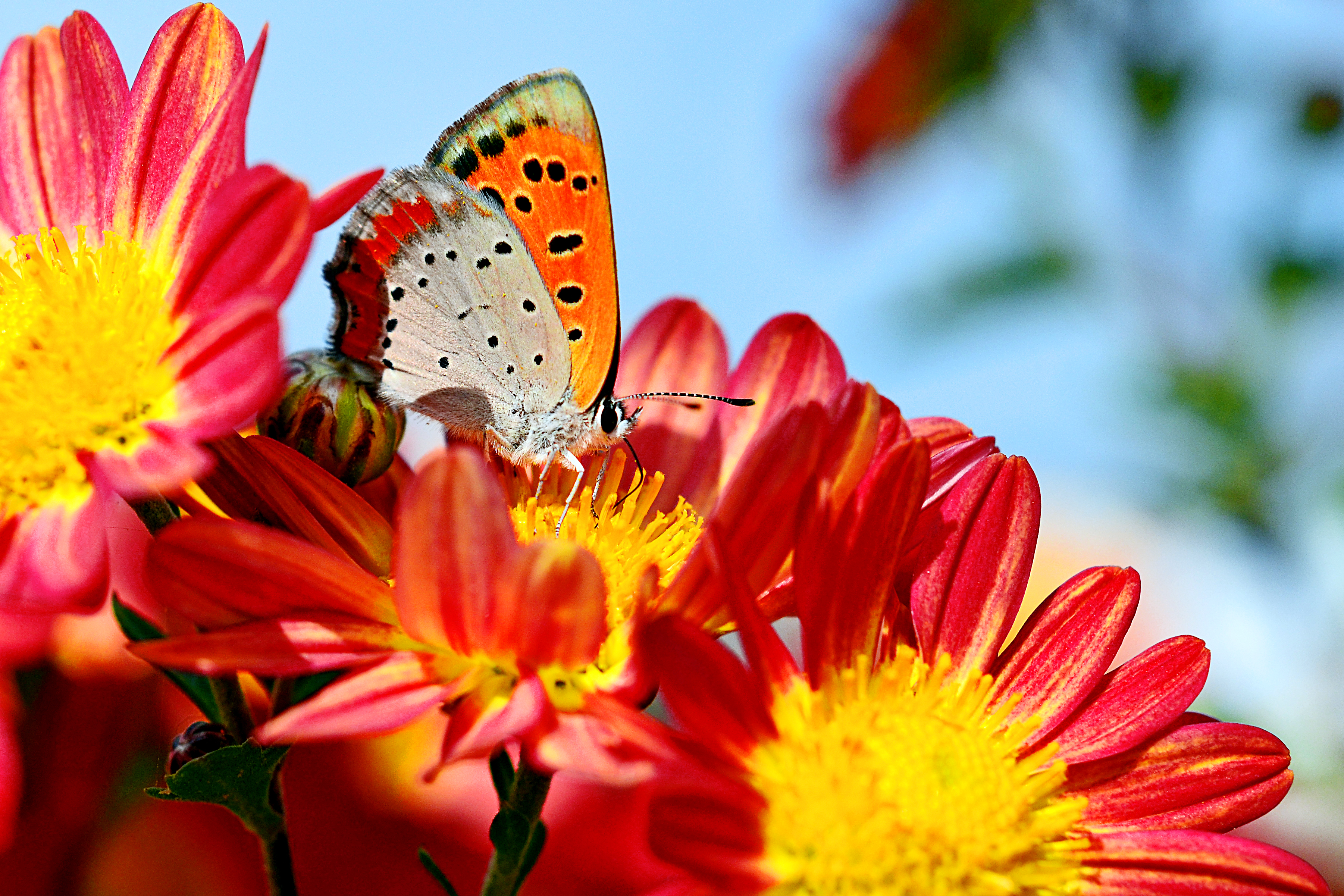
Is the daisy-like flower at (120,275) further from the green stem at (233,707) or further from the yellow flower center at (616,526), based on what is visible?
the yellow flower center at (616,526)

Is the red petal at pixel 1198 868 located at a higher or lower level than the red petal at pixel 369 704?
higher

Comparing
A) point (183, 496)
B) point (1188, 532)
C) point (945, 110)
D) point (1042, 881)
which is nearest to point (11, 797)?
point (183, 496)

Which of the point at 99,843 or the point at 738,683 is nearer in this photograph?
the point at 738,683

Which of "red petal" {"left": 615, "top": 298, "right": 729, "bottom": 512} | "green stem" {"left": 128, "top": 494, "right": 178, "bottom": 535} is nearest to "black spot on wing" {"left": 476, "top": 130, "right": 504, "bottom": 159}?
"red petal" {"left": 615, "top": 298, "right": 729, "bottom": 512}

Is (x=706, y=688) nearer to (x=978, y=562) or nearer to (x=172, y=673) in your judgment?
(x=978, y=562)

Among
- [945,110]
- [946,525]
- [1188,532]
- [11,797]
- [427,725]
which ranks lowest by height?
[11,797]

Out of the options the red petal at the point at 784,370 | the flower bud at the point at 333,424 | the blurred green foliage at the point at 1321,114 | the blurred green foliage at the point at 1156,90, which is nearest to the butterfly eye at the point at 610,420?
the red petal at the point at 784,370

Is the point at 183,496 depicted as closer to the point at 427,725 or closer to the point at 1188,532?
the point at 427,725
